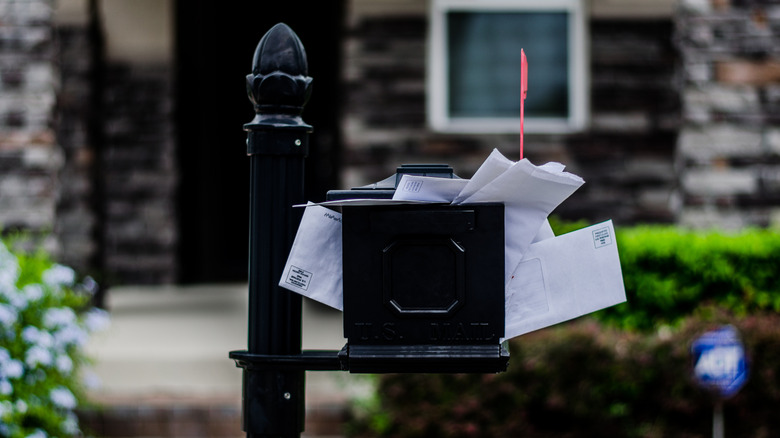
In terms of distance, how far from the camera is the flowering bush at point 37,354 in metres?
4.00

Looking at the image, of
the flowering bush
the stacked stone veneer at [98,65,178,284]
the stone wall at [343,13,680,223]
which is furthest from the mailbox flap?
the stacked stone veneer at [98,65,178,284]

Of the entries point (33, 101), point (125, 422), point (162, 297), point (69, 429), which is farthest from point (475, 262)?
point (162, 297)

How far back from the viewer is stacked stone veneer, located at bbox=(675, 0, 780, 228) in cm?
610

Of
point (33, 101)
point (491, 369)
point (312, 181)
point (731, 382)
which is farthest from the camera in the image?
point (312, 181)

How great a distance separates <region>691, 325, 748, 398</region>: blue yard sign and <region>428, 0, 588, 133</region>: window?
306 cm

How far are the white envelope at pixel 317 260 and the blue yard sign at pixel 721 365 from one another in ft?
8.76

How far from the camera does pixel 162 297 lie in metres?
8.33

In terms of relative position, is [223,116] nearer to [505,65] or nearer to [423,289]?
[505,65]

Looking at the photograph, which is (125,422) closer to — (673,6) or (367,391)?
(367,391)

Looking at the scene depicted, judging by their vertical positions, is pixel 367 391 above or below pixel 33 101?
below

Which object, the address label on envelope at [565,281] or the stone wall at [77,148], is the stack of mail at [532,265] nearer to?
the address label on envelope at [565,281]

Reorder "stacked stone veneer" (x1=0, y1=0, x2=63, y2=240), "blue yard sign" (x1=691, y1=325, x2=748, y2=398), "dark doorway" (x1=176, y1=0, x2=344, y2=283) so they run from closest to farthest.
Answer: "blue yard sign" (x1=691, y1=325, x2=748, y2=398) < "stacked stone veneer" (x1=0, y1=0, x2=63, y2=240) < "dark doorway" (x1=176, y1=0, x2=344, y2=283)

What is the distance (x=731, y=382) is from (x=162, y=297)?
571 centimetres

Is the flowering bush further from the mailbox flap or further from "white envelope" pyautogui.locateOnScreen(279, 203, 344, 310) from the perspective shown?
the mailbox flap
